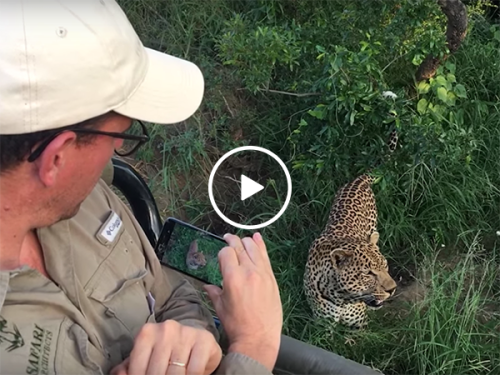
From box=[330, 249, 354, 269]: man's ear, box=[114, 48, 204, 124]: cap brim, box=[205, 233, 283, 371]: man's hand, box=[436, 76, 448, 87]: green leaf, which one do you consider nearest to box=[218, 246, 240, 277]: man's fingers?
box=[205, 233, 283, 371]: man's hand

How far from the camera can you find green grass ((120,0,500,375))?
253 centimetres

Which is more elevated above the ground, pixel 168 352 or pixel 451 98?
pixel 168 352

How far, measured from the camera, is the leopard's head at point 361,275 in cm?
256

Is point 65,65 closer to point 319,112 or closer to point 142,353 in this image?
point 142,353

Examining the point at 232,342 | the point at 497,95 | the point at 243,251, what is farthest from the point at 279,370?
the point at 497,95

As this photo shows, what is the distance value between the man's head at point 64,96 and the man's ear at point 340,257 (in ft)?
4.92

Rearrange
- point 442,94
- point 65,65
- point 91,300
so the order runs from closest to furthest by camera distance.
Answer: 1. point 65,65
2. point 91,300
3. point 442,94

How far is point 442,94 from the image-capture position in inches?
124

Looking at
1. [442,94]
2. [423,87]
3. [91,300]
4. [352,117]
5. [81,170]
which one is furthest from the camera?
[423,87]

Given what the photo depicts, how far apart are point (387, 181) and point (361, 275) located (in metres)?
0.60

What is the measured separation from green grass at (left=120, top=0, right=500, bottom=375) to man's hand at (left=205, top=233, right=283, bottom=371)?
122 cm

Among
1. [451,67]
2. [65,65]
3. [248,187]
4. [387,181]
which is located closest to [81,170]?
[65,65]

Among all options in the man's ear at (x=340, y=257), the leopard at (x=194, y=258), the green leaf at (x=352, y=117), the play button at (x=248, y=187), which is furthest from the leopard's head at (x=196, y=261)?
the play button at (x=248, y=187)

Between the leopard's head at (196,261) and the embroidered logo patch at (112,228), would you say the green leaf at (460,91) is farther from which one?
the embroidered logo patch at (112,228)
